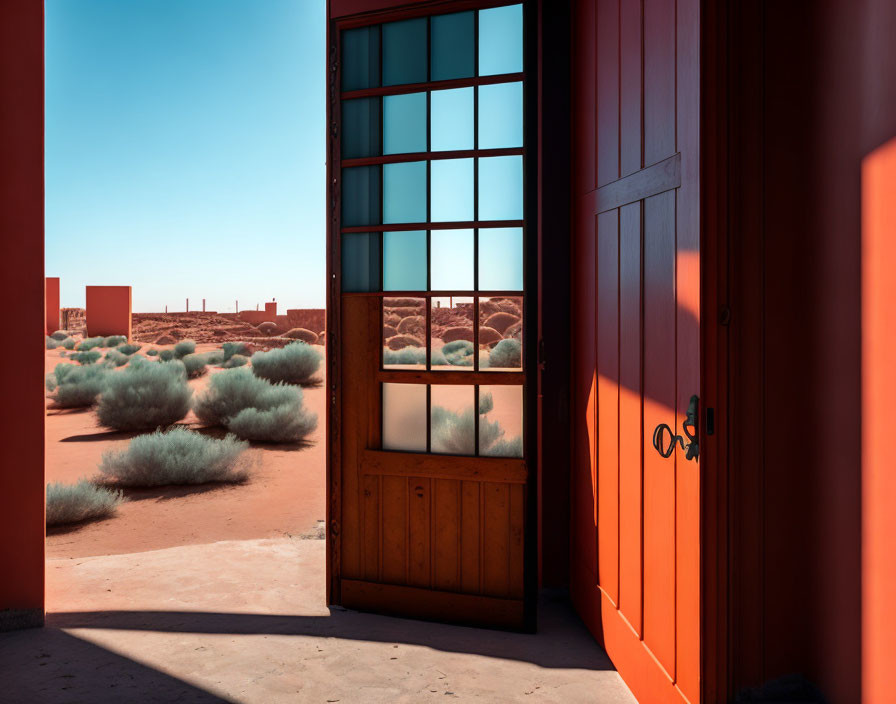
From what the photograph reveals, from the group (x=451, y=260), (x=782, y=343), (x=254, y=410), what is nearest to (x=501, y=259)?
(x=451, y=260)

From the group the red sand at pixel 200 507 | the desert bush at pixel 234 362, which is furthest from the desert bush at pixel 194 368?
the red sand at pixel 200 507

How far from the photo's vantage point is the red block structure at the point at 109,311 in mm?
32844

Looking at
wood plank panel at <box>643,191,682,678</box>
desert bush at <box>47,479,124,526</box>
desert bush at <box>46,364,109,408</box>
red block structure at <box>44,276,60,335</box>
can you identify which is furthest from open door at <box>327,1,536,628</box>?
red block structure at <box>44,276,60,335</box>

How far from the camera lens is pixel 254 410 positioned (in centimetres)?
1058

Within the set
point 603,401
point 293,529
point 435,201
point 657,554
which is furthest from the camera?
point 293,529

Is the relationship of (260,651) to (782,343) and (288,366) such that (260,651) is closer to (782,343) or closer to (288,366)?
(782,343)

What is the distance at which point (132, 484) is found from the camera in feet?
24.8

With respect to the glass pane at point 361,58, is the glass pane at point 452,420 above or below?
below

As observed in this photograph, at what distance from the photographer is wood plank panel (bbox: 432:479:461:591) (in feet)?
10.8

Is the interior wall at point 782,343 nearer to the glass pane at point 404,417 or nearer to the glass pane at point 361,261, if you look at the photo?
the glass pane at point 404,417

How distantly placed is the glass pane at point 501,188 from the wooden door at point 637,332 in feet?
1.16
